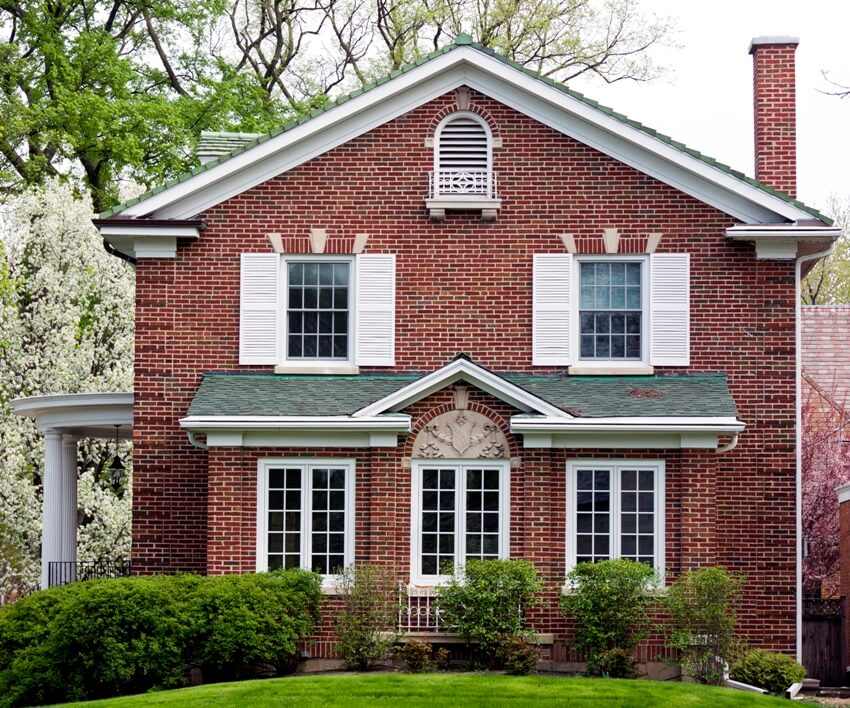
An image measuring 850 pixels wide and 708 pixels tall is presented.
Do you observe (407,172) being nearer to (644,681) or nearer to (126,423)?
(126,423)

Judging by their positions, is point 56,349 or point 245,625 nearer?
point 245,625

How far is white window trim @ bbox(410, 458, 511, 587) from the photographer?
68.8ft

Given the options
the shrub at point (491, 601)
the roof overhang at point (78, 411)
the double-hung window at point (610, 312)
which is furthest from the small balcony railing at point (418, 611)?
the roof overhang at point (78, 411)

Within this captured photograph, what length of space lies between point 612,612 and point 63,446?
9858 millimetres

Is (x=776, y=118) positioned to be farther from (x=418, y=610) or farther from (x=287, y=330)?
(x=418, y=610)

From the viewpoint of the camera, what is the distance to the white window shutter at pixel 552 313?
22.2 metres

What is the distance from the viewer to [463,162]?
22.5m

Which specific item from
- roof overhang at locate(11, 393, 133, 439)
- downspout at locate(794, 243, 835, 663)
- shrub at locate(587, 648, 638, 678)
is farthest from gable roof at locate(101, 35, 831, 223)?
shrub at locate(587, 648, 638, 678)

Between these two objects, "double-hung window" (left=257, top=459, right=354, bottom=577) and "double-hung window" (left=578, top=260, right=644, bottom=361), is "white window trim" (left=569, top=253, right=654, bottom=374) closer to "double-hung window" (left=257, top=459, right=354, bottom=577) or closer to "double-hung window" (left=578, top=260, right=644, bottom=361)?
"double-hung window" (left=578, top=260, right=644, bottom=361)

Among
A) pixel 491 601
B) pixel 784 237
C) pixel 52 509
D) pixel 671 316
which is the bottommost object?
pixel 491 601

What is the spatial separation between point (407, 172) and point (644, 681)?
839cm

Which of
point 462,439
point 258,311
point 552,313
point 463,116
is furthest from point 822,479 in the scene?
point 258,311

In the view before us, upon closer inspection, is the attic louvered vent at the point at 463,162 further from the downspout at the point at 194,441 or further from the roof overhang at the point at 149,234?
the downspout at the point at 194,441

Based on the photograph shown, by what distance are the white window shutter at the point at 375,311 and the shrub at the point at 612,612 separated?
4701 millimetres
